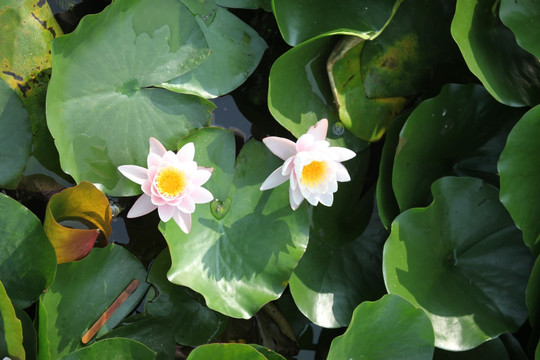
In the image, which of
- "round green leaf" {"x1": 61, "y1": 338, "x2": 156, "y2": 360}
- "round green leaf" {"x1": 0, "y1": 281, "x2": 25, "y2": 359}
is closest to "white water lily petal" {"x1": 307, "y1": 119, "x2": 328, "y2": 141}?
"round green leaf" {"x1": 61, "y1": 338, "x2": 156, "y2": 360}

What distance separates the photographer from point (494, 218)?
67.9 inches

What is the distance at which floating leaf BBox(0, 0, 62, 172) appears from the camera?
1540 millimetres

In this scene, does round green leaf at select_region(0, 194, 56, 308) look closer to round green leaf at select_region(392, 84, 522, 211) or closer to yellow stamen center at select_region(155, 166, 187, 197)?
yellow stamen center at select_region(155, 166, 187, 197)

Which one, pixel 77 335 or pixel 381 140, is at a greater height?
pixel 381 140

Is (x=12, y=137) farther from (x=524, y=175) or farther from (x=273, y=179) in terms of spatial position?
(x=524, y=175)

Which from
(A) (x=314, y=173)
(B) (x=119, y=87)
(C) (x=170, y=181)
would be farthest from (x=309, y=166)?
(B) (x=119, y=87)

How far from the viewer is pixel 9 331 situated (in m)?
1.36

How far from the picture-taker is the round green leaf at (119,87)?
Answer: 152 centimetres

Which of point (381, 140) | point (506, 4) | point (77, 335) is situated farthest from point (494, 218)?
point (77, 335)

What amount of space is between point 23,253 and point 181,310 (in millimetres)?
524

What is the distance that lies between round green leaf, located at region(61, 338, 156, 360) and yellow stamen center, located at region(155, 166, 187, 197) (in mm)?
419

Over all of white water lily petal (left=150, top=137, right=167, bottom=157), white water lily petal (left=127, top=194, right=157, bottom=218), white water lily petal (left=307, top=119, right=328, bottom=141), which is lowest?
white water lily petal (left=127, top=194, right=157, bottom=218)

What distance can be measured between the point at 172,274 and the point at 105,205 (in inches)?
11.5

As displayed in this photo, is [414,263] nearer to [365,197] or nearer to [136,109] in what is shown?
[365,197]
